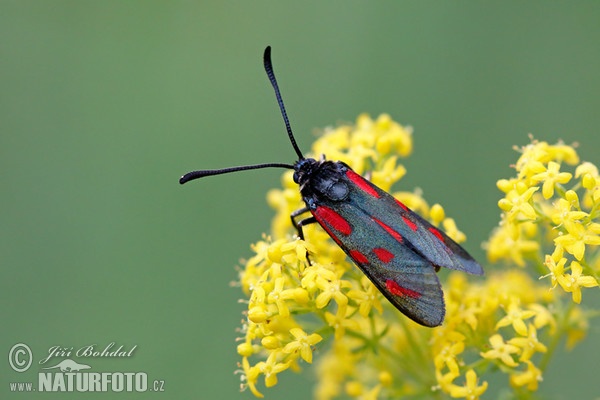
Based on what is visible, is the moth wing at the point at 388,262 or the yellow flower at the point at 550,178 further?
the yellow flower at the point at 550,178

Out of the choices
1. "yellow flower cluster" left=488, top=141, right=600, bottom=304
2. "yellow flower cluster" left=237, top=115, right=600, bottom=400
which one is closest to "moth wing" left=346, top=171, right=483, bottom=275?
"yellow flower cluster" left=237, top=115, right=600, bottom=400

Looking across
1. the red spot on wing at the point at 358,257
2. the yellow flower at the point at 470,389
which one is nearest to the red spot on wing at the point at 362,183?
the red spot on wing at the point at 358,257

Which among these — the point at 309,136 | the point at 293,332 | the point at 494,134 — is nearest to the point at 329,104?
the point at 309,136

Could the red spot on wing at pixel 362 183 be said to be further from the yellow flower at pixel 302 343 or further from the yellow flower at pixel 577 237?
the yellow flower at pixel 577 237

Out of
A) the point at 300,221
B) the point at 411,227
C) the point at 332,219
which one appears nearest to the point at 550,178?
the point at 411,227

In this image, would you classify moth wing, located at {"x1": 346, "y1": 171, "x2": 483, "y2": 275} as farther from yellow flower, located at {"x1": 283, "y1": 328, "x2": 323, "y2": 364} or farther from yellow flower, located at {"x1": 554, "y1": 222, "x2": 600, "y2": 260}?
yellow flower, located at {"x1": 283, "y1": 328, "x2": 323, "y2": 364}

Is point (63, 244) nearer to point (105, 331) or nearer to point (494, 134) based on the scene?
point (105, 331)

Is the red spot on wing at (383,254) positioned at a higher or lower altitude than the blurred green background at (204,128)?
lower
